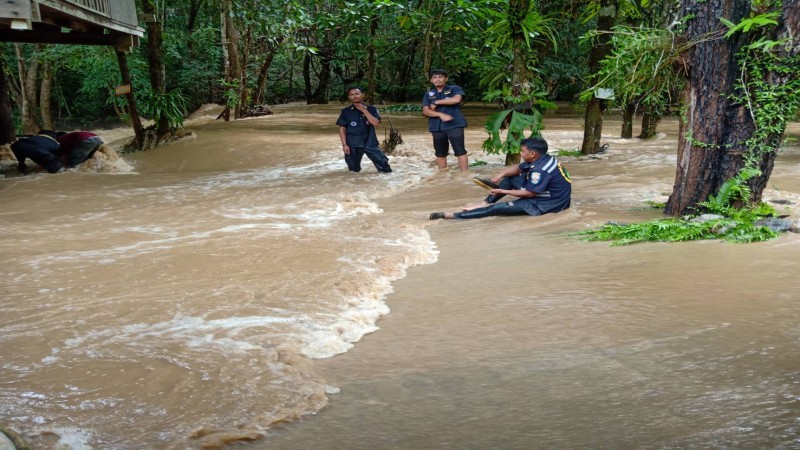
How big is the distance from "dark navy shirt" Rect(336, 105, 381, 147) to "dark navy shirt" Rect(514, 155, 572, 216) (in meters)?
4.64

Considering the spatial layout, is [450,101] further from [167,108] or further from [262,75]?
[262,75]

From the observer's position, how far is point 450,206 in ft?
28.3

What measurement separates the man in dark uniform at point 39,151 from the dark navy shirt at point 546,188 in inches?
333

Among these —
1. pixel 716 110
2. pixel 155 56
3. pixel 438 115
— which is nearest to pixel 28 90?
pixel 155 56

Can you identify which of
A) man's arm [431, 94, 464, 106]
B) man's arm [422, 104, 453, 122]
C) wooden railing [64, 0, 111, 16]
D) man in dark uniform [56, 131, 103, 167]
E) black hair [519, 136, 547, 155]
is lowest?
man in dark uniform [56, 131, 103, 167]

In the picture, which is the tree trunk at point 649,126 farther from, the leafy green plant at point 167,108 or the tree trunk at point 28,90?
the tree trunk at point 28,90

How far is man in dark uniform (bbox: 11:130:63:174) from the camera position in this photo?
12.0m

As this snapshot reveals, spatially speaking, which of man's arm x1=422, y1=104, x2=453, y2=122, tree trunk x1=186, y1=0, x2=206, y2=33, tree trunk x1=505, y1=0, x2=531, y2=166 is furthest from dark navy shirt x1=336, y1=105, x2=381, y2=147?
tree trunk x1=186, y1=0, x2=206, y2=33

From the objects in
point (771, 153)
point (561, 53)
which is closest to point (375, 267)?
point (771, 153)

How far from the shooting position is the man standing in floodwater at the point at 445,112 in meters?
10.8

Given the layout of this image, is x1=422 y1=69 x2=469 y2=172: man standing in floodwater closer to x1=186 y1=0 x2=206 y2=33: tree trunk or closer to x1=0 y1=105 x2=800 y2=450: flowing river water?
x1=0 y1=105 x2=800 y2=450: flowing river water

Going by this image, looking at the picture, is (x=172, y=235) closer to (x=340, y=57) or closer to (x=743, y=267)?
(x=743, y=267)

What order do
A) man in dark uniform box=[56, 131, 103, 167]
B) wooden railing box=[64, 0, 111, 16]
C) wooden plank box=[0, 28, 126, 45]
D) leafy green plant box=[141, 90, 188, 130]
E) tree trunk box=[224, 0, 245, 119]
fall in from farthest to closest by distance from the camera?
1. tree trunk box=[224, 0, 245, 119]
2. leafy green plant box=[141, 90, 188, 130]
3. man in dark uniform box=[56, 131, 103, 167]
4. wooden plank box=[0, 28, 126, 45]
5. wooden railing box=[64, 0, 111, 16]

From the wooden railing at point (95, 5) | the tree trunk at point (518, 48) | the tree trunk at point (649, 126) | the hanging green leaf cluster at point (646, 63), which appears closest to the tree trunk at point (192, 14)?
the wooden railing at point (95, 5)
